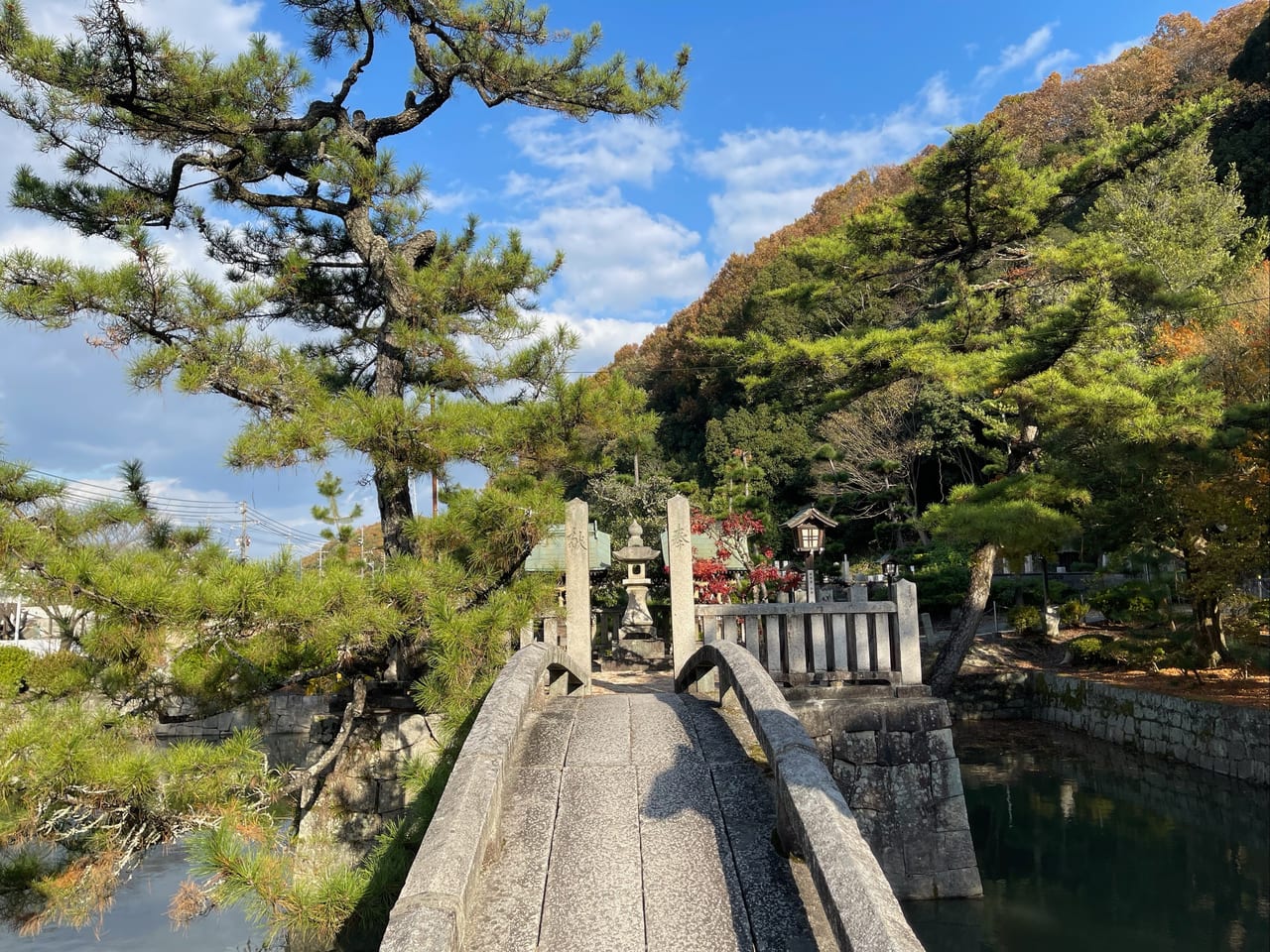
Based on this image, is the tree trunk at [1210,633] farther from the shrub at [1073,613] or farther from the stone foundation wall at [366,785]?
the stone foundation wall at [366,785]

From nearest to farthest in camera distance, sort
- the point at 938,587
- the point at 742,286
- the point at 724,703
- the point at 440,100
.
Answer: the point at 724,703
the point at 440,100
the point at 938,587
the point at 742,286

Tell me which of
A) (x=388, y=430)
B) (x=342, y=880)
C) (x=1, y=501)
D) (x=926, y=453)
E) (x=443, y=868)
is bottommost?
(x=342, y=880)

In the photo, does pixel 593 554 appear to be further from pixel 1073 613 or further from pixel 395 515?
pixel 1073 613

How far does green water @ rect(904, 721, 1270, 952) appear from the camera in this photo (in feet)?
21.2

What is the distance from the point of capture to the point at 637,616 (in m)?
13.7

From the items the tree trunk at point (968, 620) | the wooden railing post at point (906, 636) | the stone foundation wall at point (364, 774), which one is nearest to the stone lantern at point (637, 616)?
the tree trunk at point (968, 620)

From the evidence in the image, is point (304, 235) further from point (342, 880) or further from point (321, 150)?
point (342, 880)

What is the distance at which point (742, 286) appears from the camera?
32531mm

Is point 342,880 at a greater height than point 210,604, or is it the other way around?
point 210,604

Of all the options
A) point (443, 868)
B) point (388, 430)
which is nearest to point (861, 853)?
point (443, 868)

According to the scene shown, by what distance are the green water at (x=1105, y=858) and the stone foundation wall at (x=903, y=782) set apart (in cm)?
25

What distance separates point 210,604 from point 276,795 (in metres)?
1.16

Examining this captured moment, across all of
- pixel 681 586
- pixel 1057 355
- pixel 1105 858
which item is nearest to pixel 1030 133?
pixel 1057 355

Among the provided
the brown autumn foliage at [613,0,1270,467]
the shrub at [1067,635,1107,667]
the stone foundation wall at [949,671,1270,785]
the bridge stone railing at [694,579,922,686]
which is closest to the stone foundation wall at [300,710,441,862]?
the bridge stone railing at [694,579,922,686]
